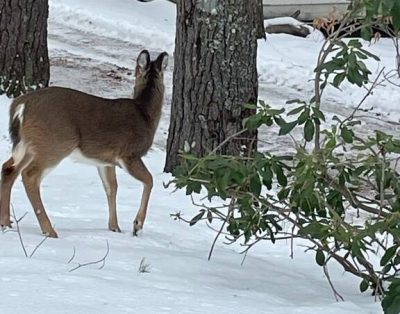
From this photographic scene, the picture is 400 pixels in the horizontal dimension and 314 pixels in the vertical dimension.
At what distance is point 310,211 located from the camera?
206 inches

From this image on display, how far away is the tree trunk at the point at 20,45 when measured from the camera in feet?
35.9

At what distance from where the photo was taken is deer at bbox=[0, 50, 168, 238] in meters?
6.53

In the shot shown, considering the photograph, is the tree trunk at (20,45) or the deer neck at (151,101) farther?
the tree trunk at (20,45)

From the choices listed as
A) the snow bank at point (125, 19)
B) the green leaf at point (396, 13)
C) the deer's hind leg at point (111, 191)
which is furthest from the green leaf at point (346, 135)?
the snow bank at point (125, 19)

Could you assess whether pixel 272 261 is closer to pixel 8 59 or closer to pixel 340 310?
pixel 340 310

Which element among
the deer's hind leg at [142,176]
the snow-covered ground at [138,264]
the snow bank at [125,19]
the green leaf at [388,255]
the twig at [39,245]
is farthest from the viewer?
the snow bank at [125,19]

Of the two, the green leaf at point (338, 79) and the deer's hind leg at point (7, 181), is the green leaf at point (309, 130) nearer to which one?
the green leaf at point (338, 79)

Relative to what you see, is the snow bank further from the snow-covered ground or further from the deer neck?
the deer neck

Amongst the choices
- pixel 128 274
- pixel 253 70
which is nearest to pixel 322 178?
pixel 128 274

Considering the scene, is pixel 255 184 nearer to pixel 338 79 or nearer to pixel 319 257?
pixel 319 257

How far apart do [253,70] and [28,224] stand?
8.96ft

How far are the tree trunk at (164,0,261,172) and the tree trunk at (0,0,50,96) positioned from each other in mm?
2588

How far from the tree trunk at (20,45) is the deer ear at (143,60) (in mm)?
3550

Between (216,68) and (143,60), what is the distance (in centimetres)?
127
